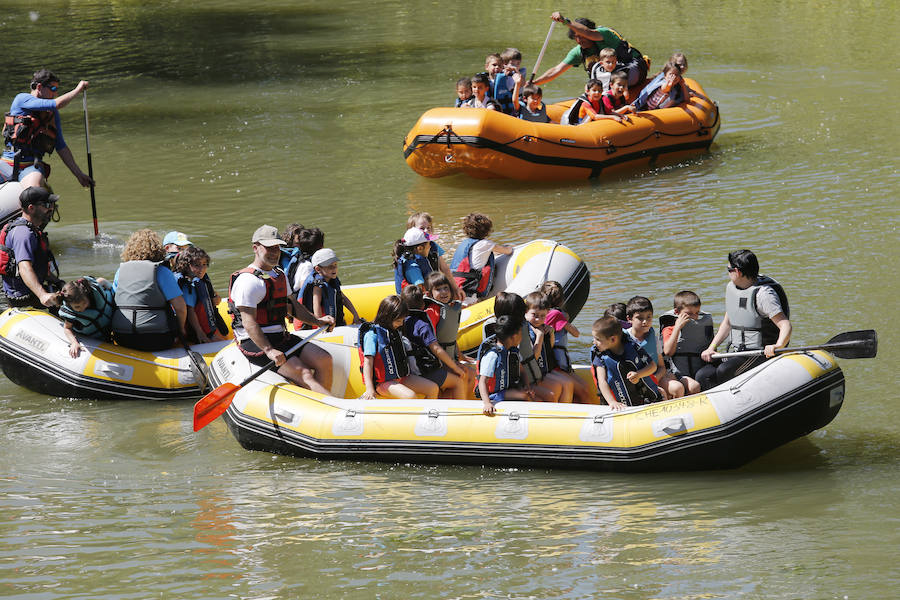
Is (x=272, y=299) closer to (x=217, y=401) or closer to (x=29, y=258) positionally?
(x=217, y=401)

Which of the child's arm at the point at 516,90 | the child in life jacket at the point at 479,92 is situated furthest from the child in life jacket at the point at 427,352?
the child's arm at the point at 516,90

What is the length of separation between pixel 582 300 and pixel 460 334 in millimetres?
1104

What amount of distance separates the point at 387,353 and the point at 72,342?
6.91ft

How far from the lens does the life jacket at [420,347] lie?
20.4 ft

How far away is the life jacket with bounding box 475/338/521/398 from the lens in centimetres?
589

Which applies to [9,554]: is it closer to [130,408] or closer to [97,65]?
[130,408]

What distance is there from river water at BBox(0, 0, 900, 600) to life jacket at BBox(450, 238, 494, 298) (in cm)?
84

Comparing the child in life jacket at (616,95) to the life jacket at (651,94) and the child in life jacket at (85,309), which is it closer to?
the life jacket at (651,94)

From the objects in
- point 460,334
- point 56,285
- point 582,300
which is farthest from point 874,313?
point 56,285

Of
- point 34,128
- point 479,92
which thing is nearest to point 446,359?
point 34,128

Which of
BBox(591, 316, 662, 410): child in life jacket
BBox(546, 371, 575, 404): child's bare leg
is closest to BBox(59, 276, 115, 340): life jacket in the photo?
BBox(546, 371, 575, 404): child's bare leg

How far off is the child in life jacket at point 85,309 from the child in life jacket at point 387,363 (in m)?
1.83

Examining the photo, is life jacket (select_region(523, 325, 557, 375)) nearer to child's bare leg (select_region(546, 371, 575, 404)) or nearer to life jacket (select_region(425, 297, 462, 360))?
child's bare leg (select_region(546, 371, 575, 404))

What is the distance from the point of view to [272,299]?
6246 mm
